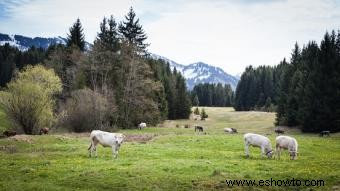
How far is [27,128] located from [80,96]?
10.5m

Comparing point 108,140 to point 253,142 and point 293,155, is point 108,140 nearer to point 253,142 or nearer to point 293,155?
point 253,142

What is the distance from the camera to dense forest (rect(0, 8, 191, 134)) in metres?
59.3

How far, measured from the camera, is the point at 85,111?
191 ft

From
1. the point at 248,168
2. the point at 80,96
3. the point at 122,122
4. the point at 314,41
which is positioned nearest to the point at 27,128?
the point at 80,96

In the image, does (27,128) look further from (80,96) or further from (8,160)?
(8,160)

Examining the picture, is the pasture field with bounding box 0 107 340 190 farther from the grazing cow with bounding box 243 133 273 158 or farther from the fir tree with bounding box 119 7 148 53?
the fir tree with bounding box 119 7 148 53

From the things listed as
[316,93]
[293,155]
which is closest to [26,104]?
[293,155]

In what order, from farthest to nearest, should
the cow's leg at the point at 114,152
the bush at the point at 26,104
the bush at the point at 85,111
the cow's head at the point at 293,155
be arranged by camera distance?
1. the bush at the point at 85,111
2. the bush at the point at 26,104
3. the cow's head at the point at 293,155
4. the cow's leg at the point at 114,152

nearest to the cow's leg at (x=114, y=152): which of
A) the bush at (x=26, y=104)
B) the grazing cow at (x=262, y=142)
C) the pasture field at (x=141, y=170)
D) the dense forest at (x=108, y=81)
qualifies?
the pasture field at (x=141, y=170)

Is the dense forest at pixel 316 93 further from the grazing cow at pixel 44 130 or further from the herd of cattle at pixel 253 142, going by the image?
the grazing cow at pixel 44 130

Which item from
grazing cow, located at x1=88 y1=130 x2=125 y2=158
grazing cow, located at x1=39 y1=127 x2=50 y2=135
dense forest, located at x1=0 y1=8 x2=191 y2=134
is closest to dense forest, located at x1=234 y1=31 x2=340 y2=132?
dense forest, located at x1=0 y1=8 x2=191 y2=134

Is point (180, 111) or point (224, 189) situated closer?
point (224, 189)

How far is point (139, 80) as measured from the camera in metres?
72.2

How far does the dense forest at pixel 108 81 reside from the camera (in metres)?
59.3
